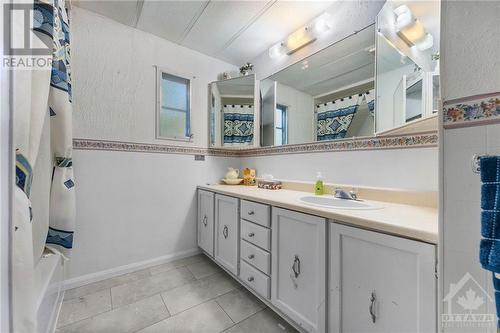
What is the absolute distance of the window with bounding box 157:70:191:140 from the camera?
2027 millimetres

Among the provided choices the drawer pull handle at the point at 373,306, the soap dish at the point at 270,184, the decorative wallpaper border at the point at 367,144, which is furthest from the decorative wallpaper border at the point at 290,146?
the drawer pull handle at the point at 373,306

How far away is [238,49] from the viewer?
7.19 ft

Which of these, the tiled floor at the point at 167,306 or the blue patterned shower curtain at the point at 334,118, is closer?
the tiled floor at the point at 167,306

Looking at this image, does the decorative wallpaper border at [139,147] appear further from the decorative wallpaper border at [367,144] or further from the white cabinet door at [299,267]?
the white cabinet door at [299,267]

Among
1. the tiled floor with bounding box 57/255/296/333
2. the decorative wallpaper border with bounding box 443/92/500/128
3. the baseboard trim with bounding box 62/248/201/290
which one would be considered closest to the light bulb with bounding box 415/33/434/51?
the decorative wallpaper border with bounding box 443/92/500/128

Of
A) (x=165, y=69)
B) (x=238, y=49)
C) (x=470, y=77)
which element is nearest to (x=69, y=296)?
(x=165, y=69)

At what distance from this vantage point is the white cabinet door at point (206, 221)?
1899 millimetres

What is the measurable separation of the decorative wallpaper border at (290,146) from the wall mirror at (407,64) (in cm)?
10

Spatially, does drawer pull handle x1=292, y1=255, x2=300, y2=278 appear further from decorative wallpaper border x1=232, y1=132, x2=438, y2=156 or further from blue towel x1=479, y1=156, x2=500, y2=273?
decorative wallpaper border x1=232, y1=132, x2=438, y2=156

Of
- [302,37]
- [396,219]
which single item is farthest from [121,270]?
[302,37]

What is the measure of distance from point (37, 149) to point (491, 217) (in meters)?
1.41

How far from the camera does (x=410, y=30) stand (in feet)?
3.66

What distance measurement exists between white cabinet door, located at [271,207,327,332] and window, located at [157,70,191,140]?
1.42m

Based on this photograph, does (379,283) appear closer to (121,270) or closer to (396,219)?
(396,219)
